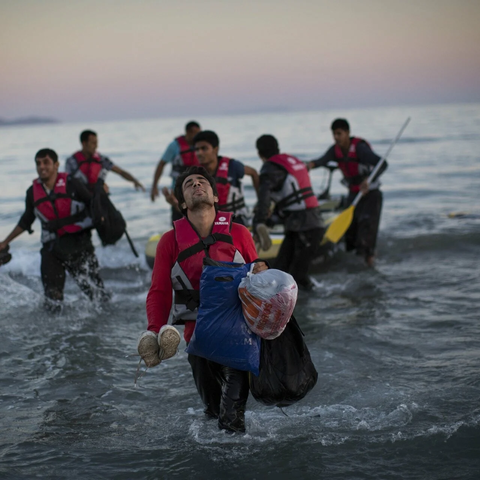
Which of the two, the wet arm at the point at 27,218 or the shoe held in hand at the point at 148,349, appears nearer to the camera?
the shoe held in hand at the point at 148,349

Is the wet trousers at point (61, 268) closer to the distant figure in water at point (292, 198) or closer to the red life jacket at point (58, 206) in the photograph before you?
the red life jacket at point (58, 206)

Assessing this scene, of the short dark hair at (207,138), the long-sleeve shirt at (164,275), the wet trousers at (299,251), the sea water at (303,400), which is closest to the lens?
the long-sleeve shirt at (164,275)

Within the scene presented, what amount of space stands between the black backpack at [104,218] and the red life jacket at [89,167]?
6.84 feet

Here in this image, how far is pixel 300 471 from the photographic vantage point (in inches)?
153

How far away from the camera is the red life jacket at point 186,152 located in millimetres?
9062

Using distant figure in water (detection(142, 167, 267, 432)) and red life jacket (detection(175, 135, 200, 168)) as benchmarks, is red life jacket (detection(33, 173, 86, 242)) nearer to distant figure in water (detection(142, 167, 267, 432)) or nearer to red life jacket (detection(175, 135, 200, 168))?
red life jacket (detection(175, 135, 200, 168))

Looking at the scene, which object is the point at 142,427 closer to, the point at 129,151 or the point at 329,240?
the point at 329,240

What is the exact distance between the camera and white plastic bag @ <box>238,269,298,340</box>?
10.5 ft

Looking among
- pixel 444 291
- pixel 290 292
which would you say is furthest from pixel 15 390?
pixel 444 291

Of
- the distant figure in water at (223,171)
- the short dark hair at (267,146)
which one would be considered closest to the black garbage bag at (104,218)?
the distant figure in water at (223,171)

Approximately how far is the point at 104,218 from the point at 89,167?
2.61m

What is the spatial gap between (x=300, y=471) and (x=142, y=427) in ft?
4.10

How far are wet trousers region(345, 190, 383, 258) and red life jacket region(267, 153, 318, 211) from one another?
210cm

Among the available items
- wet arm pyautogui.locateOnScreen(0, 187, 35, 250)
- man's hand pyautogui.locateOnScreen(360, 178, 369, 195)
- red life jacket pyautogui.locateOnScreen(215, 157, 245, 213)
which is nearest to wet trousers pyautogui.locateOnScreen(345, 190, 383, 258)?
man's hand pyautogui.locateOnScreen(360, 178, 369, 195)
